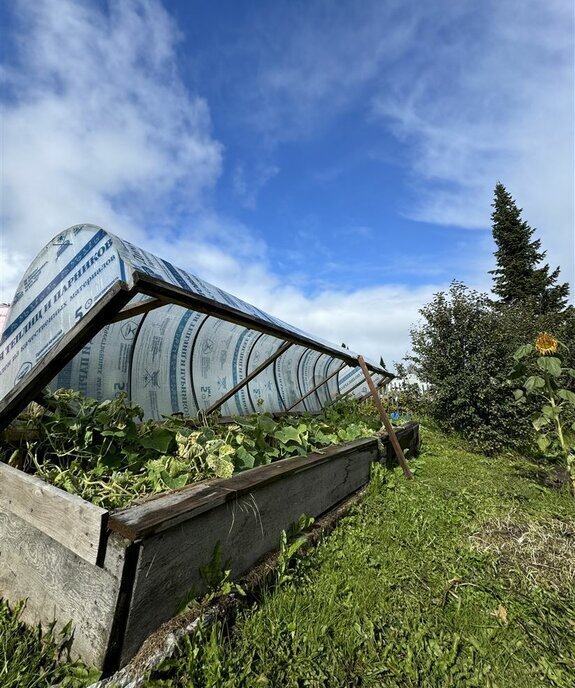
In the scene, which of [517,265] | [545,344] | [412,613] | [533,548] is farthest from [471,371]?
[517,265]

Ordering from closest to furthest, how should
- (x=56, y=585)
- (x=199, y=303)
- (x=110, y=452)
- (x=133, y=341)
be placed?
1. (x=56, y=585)
2. (x=199, y=303)
3. (x=110, y=452)
4. (x=133, y=341)

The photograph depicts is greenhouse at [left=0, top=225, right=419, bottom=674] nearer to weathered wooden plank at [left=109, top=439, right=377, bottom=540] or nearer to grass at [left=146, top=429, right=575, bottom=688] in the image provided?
weathered wooden plank at [left=109, top=439, right=377, bottom=540]

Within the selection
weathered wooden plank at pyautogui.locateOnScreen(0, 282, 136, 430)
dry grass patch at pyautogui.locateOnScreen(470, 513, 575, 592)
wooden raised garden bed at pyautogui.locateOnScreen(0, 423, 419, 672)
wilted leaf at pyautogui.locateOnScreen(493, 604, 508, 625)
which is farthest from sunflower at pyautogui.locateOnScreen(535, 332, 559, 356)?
weathered wooden plank at pyautogui.locateOnScreen(0, 282, 136, 430)

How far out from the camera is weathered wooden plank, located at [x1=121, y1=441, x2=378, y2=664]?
4.26 ft

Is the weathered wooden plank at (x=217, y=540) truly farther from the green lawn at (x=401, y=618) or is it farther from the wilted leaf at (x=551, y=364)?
the wilted leaf at (x=551, y=364)

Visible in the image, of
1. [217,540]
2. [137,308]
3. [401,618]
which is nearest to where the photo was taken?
[217,540]

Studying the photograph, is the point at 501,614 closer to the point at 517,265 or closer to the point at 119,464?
the point at 119,464

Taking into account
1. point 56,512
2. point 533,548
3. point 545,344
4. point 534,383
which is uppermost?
point 545,344

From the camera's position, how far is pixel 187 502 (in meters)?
1.54

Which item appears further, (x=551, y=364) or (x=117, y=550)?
(x=551, y=364)

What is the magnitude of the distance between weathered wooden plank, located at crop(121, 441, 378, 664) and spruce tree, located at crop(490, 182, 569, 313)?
2255 cm

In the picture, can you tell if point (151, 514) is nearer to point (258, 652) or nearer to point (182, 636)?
point (182, 636)

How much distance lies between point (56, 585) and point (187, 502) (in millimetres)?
599

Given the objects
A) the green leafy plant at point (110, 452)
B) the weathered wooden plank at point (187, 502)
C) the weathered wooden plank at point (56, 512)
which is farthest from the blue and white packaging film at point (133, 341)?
the weathered wooden plank at point (187, 502)
